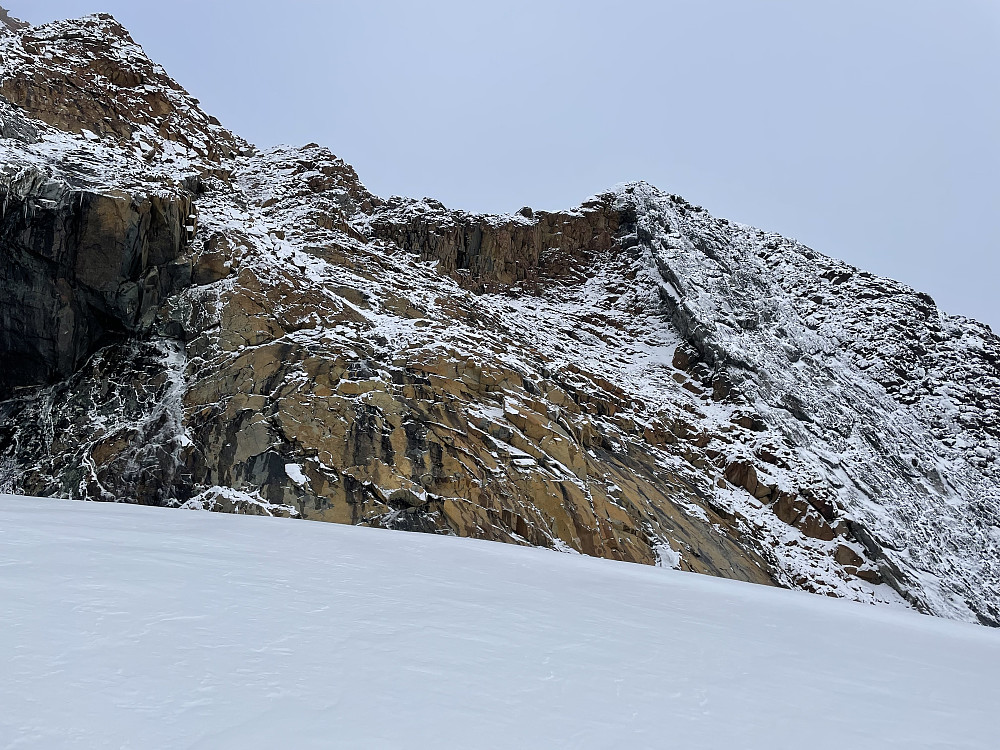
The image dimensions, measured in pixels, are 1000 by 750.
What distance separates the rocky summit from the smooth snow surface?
29.9ft

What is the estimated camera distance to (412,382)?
665 inches

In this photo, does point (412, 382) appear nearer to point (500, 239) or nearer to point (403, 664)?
point (403, 664)

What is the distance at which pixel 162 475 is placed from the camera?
1361cm

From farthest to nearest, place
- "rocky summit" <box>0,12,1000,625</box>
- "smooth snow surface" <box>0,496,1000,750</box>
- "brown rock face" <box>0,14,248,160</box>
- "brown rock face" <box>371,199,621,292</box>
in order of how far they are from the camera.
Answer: "brown rock face" <box>371,199,621,292</box>, "brown rock face" <box>0,14,248,160</box>, "rocky summit" <box>0,12,1000,625</box>, "smooth snow surface" <box>0,496,1000,750</box>

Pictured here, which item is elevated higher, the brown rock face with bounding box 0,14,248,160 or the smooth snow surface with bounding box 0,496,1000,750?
the brown rock face with bounding box 0,14,248,160

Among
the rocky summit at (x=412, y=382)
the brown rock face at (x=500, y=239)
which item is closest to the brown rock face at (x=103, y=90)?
the rocky summit at (x=412, y=382)

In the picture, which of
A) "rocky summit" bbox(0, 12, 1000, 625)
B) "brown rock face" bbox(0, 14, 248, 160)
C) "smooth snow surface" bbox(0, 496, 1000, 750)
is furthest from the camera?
"brown rock face" bbox(0, 14, 248, 160)

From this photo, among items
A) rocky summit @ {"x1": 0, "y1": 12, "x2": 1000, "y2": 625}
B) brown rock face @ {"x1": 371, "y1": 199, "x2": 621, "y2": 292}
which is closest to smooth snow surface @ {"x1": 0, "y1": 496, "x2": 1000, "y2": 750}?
rocky summit @ {"x1": 0, "y1": 12, "x2": 1000, "y2": 625}

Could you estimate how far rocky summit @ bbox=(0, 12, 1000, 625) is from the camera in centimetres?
1441

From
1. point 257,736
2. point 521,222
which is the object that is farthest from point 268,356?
point 521,222

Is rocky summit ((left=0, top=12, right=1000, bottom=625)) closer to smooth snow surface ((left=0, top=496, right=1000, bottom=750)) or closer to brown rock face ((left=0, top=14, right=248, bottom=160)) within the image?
brown rock face ((left=0, top=14, right=248, bottom=160))

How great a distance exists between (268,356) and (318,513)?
5.30m

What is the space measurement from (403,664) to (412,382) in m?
14.2

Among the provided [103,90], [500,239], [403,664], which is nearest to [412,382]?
[403,664]
